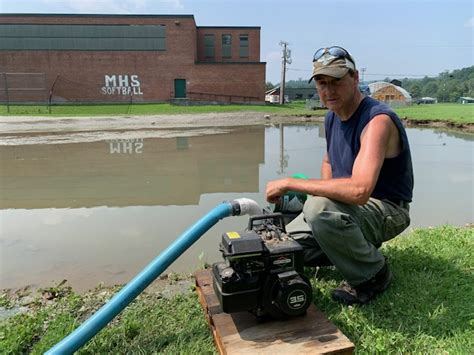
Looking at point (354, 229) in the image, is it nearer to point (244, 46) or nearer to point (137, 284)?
point (137, 284)

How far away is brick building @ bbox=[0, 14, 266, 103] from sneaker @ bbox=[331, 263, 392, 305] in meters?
35.1

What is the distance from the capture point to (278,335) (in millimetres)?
1953

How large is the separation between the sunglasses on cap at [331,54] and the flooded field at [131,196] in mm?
2110

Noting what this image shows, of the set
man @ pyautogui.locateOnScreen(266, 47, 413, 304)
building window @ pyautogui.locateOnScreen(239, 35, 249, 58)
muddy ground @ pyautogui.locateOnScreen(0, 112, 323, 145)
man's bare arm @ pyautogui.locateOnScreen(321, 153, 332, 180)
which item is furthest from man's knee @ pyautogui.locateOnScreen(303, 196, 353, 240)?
building window @ pyautogui.locateOnScreen(239, 35, 249, 58)

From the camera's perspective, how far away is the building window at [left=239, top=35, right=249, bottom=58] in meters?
40.6

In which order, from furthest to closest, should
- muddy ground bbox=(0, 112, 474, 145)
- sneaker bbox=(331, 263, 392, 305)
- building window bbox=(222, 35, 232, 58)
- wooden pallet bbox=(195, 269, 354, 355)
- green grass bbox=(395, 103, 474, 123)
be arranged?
building window bbox=(222, 35, 232, 58) → green grass bbox=(395, 103, 474, 123) → muddy ground bbox=(0, 112, 474, 145) → sneaker bbox=(331, 263, 392, 305) → wooden pallet bbox=(195, 269, 354, 355)

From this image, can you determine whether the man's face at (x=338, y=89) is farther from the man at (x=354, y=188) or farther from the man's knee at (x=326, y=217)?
the man's knee at (x=326, y=217)

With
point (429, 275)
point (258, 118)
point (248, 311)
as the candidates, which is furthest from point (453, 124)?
point (248, 311)

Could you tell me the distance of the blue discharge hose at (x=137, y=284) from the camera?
76.8 inches

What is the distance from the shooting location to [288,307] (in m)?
1.98

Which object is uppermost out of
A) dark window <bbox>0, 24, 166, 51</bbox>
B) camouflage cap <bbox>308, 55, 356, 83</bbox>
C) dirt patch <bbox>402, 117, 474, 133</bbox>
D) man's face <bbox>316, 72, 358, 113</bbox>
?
dark window <bbox>0, 24, 166, 51</bbox>

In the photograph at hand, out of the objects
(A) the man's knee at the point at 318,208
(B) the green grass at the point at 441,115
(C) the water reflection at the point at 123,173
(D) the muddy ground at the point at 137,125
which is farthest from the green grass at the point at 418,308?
(B) the green grass at the point at 441,115

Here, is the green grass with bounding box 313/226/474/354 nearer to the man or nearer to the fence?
the man

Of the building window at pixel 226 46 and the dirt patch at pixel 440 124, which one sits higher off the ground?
the building window at pixel 226 46
